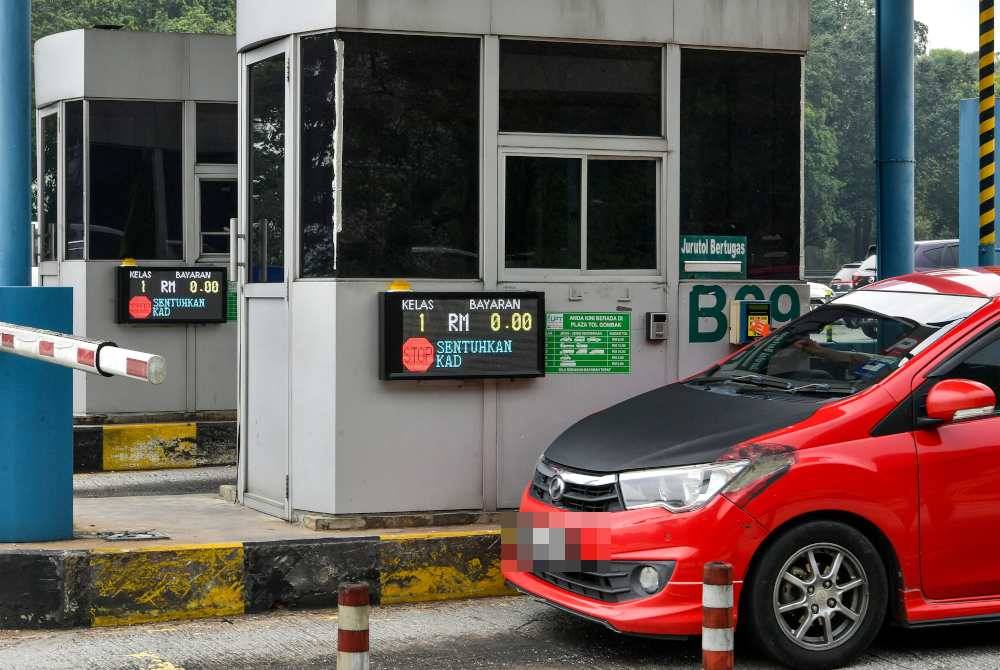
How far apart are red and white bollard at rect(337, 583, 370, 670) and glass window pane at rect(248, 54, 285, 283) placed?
4115 millimetres

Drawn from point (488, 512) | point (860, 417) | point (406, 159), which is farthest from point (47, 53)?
point (860, 417)

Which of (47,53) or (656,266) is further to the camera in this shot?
(47,53)

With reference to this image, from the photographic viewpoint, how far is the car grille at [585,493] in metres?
6.25

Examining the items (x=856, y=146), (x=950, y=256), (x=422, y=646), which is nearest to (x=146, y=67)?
(x=422, y=646)

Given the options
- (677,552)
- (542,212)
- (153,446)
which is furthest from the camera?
(153,446)

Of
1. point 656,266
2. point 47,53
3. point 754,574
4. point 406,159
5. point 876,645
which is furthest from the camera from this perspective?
point 47,53

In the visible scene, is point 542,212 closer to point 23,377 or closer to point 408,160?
point 408,160

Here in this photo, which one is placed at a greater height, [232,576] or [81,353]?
[81,353]

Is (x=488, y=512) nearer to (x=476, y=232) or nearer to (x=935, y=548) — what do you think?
(x=476, y=232)

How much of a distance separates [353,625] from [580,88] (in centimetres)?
464

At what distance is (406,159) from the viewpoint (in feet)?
26.4

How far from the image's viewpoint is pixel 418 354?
7.96 m

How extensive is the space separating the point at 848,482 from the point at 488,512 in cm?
262

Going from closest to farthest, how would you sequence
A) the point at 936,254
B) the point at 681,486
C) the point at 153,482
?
the point at 681,486 → the point at 153,482 → the point at 936,254
